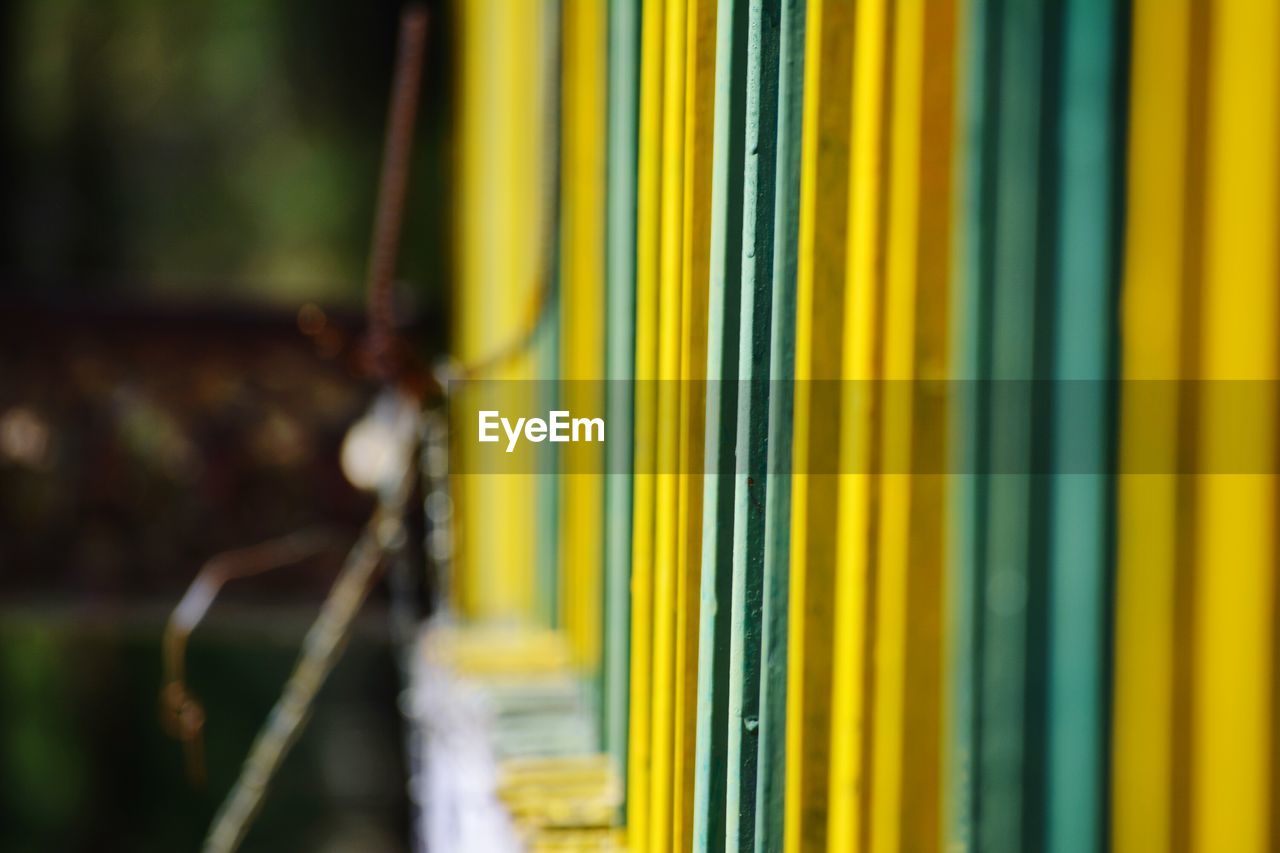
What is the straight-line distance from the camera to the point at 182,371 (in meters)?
3.60

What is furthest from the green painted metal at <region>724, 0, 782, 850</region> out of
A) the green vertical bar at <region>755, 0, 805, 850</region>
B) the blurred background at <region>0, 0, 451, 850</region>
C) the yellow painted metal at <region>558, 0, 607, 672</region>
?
the blurred background at <region>0, 0, 451, 850</region>

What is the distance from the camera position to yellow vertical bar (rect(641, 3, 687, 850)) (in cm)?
94

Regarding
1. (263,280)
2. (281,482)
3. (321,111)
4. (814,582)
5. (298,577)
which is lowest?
(298,577)

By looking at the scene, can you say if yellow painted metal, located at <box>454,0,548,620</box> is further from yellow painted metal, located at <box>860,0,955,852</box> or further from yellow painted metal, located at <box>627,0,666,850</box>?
yellow painted metal, located at <box>860,0,955,852</box>

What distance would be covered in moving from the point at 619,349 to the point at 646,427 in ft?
0.70

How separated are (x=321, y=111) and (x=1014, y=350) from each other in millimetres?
3369

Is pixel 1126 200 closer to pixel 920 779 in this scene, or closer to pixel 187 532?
pixel 920 779

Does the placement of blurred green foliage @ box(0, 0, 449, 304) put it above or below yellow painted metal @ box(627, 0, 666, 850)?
above

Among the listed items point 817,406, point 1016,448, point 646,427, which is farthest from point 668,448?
point 1016,448

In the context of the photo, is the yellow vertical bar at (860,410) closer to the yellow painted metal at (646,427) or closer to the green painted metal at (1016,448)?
the green painted metal at (1016,448)

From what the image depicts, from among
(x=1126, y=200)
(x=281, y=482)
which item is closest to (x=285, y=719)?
(x=1126, y=200)

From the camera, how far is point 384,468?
2.89 meters

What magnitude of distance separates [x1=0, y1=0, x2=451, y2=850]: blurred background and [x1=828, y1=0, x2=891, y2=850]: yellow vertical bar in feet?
9.96

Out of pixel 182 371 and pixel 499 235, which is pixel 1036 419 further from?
pixel 182 371
